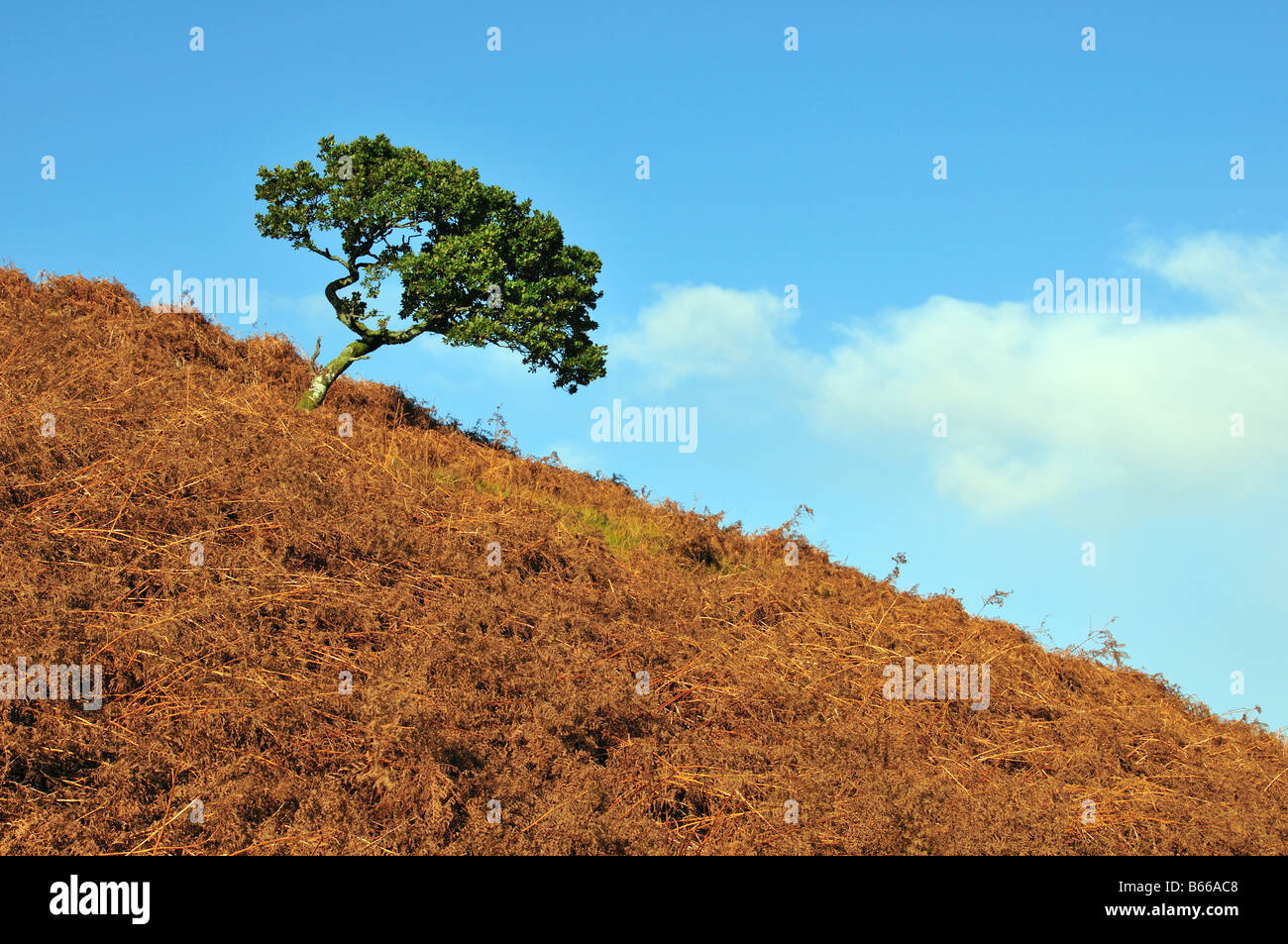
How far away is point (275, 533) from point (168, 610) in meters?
2.05

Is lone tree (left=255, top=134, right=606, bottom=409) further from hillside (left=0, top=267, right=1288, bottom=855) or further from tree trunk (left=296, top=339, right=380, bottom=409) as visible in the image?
hillside (left=0, top=267, right=1288, bottom=855)

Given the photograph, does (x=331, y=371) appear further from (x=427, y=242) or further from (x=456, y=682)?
(x=456, y=682)

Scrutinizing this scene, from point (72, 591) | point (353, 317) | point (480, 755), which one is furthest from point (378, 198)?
point (480, 755)

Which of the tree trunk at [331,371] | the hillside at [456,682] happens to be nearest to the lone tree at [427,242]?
the tree trunk at [331,371]

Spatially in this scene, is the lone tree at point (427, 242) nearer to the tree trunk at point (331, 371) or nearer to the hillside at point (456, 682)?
the tree trunk at point (331, 371)

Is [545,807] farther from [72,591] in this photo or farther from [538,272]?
[538,272]

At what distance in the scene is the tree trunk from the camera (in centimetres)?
1870

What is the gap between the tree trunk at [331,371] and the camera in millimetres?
18695

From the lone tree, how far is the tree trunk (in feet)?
0.19

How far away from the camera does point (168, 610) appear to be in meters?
9.64

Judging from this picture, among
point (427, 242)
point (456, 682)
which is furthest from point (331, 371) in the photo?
point (456, 682)

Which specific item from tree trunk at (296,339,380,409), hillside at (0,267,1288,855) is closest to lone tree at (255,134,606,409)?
tree trunk at (296,339,380,409)

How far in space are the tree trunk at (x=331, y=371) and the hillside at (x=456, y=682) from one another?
2260 millimetres

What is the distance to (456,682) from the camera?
9.39 meters
